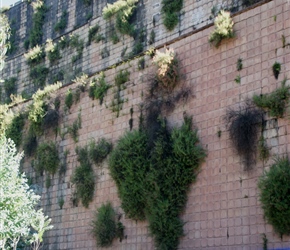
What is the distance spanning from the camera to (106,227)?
1293cm

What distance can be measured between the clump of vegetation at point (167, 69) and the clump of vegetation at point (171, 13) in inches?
82.9

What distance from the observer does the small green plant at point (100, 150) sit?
45.0ft

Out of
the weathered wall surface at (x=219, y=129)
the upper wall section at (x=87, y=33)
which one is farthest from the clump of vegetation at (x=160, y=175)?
the upper wall section at (x=87, y=33)

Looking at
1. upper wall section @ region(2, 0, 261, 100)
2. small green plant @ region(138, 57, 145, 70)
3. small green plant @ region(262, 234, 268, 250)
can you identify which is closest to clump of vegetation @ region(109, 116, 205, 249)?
small green plant @ region(138, 57, 145, 70)

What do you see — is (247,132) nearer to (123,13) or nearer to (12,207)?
(12,207)

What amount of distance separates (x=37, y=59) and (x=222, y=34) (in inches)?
321

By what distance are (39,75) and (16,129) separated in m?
2.59

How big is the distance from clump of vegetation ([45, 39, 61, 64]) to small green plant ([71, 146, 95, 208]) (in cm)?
446

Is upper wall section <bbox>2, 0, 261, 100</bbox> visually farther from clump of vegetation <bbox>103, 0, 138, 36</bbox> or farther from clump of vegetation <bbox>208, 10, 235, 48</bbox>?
clump of vegetation <bbox>208, 10, 235, 48</bbox>

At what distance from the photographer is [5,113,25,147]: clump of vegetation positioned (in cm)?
1636

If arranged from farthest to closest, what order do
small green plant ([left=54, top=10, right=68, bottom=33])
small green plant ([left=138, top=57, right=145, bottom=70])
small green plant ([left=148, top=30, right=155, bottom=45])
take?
1. small green plant ([left=54, top=10, right=68, bottom=33])
2. small green plant ([left=148, top=30, right=155, bottom=45])
3. small green plant ([left=138, top=57, right=145, bottom=70])

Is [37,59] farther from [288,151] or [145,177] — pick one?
[288,151]

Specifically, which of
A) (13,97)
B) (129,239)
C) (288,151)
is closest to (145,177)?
(129,239)

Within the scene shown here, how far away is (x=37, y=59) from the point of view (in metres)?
18.8
